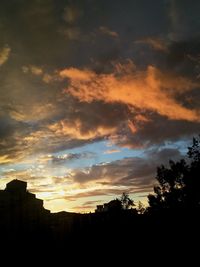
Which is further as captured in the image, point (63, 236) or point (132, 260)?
point (63, 236)

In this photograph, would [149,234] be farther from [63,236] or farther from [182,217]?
[63,236]

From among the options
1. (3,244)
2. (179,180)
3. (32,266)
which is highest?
(179,180)

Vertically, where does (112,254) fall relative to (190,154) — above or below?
below

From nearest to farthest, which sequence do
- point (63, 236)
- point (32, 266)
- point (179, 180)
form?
point (32, 266)
point (63, 236)
point (179, 180)

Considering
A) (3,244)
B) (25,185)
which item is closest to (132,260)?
(3,244)

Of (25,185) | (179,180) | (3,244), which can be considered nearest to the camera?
(3,244)

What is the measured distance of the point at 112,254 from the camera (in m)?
20.2

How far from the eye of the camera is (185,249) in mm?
20188

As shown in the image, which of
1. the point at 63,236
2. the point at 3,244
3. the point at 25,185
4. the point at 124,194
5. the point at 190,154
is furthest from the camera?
the point at 124,194

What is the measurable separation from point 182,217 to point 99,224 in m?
7.16

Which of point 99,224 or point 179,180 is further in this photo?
point 179,180

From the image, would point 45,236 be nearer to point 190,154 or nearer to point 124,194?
point 190,154

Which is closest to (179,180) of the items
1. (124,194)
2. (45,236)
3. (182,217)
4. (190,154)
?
(190,154)

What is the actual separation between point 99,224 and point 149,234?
3.99 m
